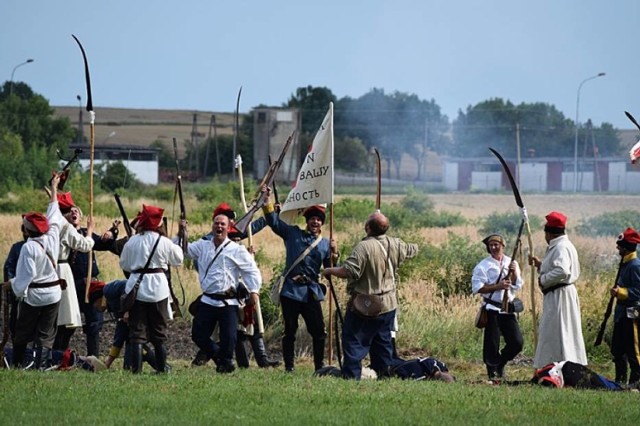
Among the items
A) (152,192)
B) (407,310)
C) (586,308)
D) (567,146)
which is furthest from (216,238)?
(567,146)

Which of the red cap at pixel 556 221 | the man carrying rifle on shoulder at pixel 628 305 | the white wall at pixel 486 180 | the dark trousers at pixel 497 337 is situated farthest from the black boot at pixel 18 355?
the white wall at pixel 486 180

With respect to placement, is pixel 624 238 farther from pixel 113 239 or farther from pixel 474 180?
pixel 474 180

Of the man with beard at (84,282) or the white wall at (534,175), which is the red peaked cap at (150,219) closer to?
the man with beard at (84,282)

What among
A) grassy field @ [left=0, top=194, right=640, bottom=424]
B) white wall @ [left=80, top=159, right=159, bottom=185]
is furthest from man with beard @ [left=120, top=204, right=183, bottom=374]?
white wall @ [left=80, top=159, right=159, bottom=185]

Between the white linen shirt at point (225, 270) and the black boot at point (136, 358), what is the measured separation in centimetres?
86

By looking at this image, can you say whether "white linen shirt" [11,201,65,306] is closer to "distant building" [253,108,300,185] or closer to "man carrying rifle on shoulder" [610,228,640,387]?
"man carrying rifle on shoulder" [610,228,640,387]

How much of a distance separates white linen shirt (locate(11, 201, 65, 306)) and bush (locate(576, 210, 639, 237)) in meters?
27.7

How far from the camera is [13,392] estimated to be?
37.3ft

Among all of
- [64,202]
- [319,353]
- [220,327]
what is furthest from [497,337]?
[64,202]

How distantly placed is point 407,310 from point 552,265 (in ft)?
17.3

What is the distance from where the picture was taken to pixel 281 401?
11.3 meters

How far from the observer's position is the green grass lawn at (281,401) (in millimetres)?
10484

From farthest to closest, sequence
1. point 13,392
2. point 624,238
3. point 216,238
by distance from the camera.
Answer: point 624,238 → point 216,238 → point 13,392

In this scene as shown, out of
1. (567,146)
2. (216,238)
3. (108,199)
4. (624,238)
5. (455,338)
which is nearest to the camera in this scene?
(216,238)
